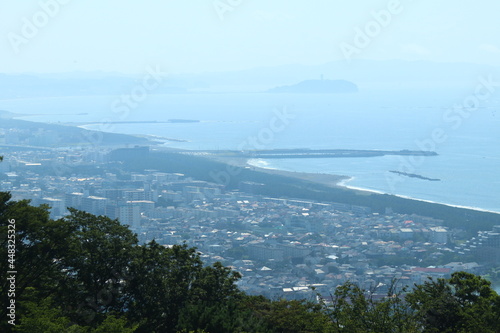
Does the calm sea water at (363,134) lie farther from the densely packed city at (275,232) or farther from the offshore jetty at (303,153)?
the densely packed city at (275,232)

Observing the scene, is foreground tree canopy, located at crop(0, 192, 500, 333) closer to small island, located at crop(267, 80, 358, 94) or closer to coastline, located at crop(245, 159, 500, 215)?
coastline, located at crop(245, 159, 500, 215)

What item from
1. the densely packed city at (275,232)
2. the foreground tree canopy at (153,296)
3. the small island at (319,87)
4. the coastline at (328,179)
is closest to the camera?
the foreground tree canopy at (153,296)

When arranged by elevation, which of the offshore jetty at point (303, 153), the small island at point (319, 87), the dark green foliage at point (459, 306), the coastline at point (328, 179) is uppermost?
the small island at point (319, 87)

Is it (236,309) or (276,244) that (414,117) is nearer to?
(276,244)

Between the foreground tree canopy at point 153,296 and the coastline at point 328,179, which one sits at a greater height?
the coastline at point 328,179

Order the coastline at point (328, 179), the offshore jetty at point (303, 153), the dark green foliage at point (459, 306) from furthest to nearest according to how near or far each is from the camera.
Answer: the offshore jetty at point (303, 153) < the coastline at point (328, 179) < the dark green foliage at point (459, 306)

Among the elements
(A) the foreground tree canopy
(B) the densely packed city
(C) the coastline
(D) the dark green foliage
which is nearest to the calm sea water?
(C) the coastline

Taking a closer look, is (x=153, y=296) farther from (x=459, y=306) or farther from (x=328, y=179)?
(x=328, y=179)

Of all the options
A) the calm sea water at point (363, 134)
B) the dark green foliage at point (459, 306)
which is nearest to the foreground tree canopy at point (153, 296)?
the dark green foliage at point (459, 306)
